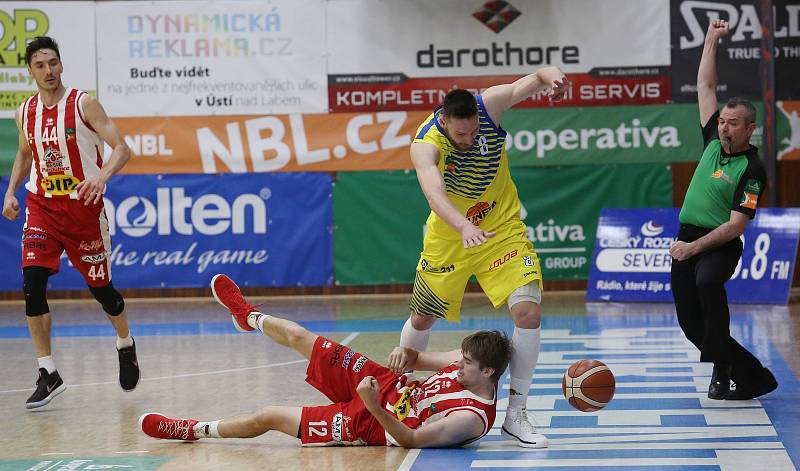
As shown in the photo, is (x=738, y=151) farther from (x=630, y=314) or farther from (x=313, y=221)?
(x=313, y=221)

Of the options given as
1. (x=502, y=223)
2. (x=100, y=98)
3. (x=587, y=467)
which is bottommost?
(x=587, y=467)

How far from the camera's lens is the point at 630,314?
12.2 meters

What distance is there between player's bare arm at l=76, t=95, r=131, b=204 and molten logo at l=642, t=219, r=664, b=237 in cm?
753

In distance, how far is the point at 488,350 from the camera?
5.92m

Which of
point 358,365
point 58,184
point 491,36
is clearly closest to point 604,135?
point 491,36

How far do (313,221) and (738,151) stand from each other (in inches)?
331

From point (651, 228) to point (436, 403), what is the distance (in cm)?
827

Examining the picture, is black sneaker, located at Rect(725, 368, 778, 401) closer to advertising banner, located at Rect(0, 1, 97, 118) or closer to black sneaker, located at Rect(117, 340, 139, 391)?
black sneaker, located at Rect(117, 340, 139, 391)

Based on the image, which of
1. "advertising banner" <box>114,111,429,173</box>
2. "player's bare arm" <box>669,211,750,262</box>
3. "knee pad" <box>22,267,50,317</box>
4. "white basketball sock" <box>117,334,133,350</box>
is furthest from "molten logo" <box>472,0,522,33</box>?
"knee pad" <box>22,267,50,317</box>

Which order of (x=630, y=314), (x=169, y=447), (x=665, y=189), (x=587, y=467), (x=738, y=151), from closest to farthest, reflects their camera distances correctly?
(x=587, y=467) < (x=169, y=447) < (x=738, y=151) < (x=630, y=314) < (x=665, y=189)

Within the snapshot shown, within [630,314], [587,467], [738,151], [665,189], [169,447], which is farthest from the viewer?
[665,189]

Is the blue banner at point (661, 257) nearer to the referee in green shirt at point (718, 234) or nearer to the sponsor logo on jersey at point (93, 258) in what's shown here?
the referee in green shirt at point (718, 234)

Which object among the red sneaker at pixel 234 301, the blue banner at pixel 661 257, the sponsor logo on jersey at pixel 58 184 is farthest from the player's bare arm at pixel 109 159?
the blue banner at pixel 661 257

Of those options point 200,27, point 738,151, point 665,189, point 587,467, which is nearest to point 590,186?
point 665,189
